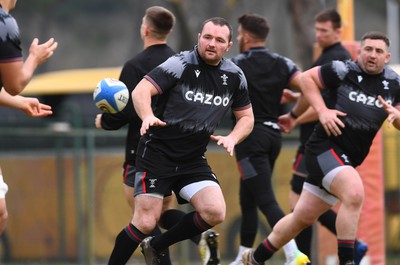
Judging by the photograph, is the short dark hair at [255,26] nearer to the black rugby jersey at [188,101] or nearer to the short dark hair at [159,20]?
the short dark hair at [159,20]

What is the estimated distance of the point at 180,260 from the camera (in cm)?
1545

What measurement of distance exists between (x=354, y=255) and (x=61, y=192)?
6666 millimetres

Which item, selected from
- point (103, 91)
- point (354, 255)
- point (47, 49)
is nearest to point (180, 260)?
point (354, 255)

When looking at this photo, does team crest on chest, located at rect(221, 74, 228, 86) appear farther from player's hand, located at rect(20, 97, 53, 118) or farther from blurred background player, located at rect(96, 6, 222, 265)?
player's hand, located at rect(20, 97, 53, 118)

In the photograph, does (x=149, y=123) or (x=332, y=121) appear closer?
(x=149, y=123)

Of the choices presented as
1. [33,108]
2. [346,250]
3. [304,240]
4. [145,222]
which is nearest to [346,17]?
[304,240]

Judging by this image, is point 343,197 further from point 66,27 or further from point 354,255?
point 66,27

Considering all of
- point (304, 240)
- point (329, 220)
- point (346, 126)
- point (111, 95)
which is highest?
point (111, 95)

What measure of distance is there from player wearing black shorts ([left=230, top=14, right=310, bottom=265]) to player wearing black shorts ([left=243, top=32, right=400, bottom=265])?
0.88m

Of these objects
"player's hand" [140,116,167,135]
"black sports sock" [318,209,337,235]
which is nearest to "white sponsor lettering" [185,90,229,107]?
"player's hand" [140,116,167,135]

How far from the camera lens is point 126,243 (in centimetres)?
900

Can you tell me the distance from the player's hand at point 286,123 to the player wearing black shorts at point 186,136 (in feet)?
7.40

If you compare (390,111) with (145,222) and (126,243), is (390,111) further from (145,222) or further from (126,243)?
(126,243)

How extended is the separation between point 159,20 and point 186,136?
1456 millimetres
